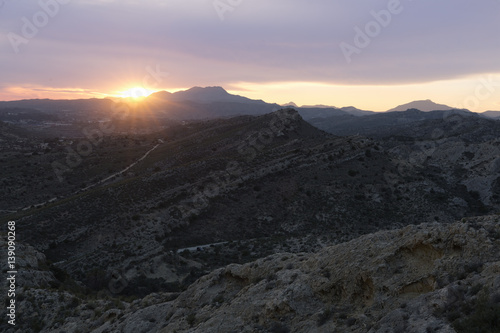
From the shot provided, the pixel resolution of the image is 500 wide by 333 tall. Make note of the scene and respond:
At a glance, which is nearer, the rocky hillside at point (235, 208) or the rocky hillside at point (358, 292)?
the rocky hillside at point (358, 292)

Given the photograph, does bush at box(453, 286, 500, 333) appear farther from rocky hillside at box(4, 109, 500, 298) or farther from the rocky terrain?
rocky hillside at box(4, 109, 500, 298)

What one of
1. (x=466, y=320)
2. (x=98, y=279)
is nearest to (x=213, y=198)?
(x=98, y=279)

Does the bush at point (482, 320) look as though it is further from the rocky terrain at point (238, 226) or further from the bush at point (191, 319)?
the bush at point (191, 319)

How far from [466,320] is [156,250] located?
78.7 ft

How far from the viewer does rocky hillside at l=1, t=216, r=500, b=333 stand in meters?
7.38

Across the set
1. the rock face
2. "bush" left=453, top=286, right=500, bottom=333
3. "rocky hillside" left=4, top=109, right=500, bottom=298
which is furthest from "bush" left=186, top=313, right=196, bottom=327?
"rocky hillside" left=4, top=109, right=500, bottom=298

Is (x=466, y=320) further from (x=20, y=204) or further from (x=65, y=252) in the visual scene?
(x=20, y=204)

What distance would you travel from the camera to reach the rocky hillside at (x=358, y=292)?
7.38m

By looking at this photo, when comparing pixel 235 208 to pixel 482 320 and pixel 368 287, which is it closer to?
pixel 368 287

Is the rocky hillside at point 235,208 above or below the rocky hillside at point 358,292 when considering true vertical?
below

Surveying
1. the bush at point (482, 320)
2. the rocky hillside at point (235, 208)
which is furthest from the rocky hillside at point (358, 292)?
the rocky hillside at point (235, 208)

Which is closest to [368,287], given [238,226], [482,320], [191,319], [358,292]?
[358,292]

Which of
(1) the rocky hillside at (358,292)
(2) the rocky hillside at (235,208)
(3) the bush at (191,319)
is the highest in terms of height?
(1) the rocky hillside at (358,292)

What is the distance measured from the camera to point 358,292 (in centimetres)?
952
